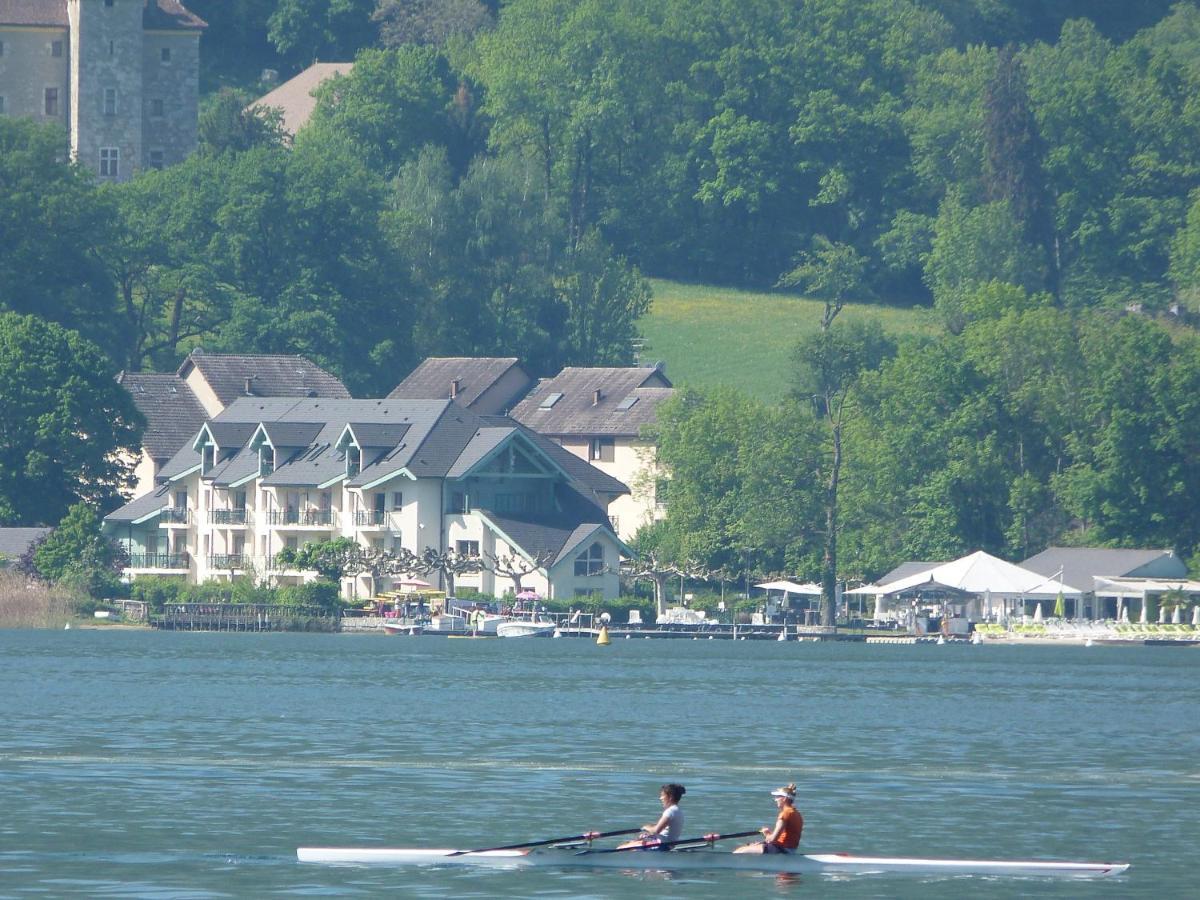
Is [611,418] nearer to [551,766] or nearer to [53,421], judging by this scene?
[53,421]

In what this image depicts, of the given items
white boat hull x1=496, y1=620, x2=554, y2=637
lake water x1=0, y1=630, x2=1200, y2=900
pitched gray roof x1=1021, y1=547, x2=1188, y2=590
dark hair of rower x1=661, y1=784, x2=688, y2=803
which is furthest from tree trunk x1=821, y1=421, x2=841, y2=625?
dark hair of rower x1=661, y1=784, x2=688, y2=803

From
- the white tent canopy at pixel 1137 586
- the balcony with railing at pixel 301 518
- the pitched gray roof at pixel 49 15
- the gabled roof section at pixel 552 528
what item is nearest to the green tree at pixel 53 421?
the balcony with railing at pixel 301 518

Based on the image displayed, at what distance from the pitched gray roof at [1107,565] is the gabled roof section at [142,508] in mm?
38107

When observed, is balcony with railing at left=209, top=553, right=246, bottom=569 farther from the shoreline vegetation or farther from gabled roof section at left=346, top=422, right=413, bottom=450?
the shoreline vegetation

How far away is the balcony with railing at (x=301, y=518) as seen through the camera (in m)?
127

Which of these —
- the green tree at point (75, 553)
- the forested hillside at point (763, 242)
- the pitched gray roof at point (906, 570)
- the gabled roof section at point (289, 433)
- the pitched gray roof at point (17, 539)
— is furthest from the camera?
the gabled roof section at point (289, 433)

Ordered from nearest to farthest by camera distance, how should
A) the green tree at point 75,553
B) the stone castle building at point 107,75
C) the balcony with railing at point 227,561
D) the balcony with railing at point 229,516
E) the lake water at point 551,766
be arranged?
the lake water at point 551,766 → the green tree at point 75,553 → the balcony with railing at point 227,561 → the balcony with railing at point 229,516 → the stone castle building at point 107,75

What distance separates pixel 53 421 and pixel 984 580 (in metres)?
38.2

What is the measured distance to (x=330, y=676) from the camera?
86625 millimetres

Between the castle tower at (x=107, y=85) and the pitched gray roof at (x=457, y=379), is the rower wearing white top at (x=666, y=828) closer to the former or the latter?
the pitched gray roof at (x=457, y=379)

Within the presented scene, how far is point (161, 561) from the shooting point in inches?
5118

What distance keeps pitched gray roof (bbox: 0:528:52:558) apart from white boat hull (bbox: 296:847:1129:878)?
77.4 meters

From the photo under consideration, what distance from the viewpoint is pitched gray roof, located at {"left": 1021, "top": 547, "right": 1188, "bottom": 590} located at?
11969 centimetres

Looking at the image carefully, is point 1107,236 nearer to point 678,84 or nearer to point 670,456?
point 678,84
